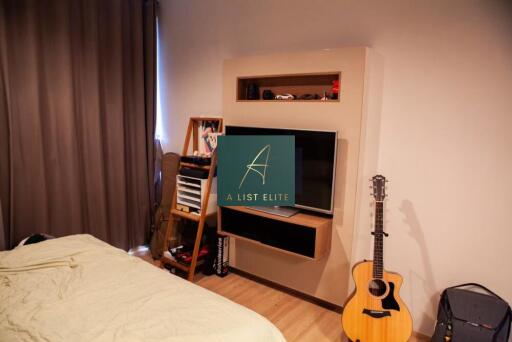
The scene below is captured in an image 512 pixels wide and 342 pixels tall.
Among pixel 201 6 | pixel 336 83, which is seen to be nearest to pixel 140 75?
pixel 201 6

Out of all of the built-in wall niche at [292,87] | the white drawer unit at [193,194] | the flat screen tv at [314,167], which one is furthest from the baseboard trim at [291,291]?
the built-in wall niche at [292,87]

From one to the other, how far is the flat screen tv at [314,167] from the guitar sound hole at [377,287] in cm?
52

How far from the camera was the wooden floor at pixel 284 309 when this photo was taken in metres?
2.28

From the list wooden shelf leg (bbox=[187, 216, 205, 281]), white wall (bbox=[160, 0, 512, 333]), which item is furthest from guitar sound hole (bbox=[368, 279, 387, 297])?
wooden shelf leg (bbox=[187, 216, 205, 281])

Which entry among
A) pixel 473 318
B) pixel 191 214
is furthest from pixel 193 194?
pixel 473 318

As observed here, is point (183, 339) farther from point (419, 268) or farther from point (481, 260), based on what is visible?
point (481, 260)

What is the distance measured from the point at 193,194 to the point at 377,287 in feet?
5.45

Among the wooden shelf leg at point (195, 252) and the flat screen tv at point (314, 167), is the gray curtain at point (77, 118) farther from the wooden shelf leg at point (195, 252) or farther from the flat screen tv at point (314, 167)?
the flat screen tv at point (314, 167)

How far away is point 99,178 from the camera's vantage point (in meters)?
3.00

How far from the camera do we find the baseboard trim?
8.32 feet

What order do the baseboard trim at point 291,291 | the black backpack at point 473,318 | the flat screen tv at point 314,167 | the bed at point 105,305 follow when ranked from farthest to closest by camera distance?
the baseboard trim at point 291,291
the flat screen tv at point 314,167
the black backpack at point 473,318
the bed at point 105,305

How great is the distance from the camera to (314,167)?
236 centimetres

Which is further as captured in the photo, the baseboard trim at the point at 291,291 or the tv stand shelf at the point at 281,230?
the baseboard trim at the point at 291,291

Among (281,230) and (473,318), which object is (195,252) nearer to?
(281,230)
